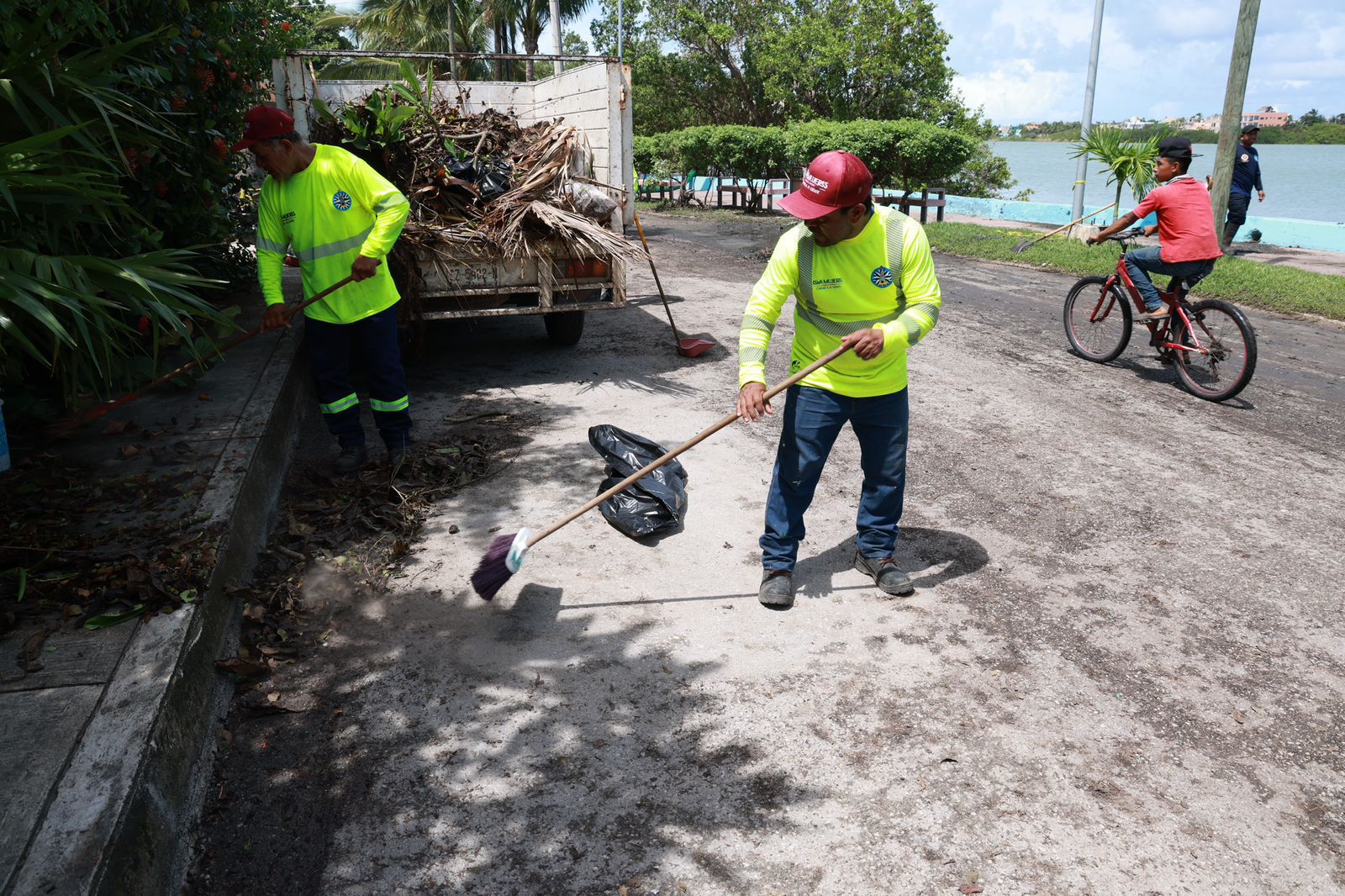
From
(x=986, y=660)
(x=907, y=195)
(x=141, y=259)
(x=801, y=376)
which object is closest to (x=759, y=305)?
(x=801, y=376)

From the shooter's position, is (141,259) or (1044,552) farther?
(1044,552)

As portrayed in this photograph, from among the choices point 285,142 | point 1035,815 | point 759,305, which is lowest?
point 1035,815

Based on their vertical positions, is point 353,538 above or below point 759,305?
below

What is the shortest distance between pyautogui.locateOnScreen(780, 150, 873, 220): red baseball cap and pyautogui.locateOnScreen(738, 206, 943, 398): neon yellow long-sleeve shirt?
184mm

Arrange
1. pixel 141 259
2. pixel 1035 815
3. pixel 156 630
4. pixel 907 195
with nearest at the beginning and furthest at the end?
pixel 1035 815
pixel 156 630
pixel 141 259
pixel 907 195

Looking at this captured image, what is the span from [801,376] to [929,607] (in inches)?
44.3

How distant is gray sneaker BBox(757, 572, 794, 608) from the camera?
385 centimetres

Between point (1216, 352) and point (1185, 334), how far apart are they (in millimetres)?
302

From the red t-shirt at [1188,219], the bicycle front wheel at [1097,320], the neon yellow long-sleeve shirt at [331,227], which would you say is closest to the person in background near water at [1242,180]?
the bicycle front wheel at [1097,320]

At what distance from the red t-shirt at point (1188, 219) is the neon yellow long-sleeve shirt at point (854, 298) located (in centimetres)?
426

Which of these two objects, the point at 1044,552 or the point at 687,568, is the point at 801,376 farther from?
the point at 1044,552

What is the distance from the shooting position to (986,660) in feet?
11.3

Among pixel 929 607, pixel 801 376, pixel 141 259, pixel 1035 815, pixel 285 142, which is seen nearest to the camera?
pixel 1035 815

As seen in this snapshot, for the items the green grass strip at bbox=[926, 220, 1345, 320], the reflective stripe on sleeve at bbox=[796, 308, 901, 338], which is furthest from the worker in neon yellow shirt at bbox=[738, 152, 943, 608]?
the green grass strip at bbox=[926, 220, 1345, 320]
